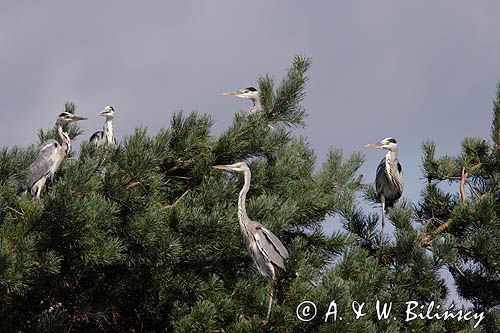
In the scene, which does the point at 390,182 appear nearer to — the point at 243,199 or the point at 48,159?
the point at 243,199

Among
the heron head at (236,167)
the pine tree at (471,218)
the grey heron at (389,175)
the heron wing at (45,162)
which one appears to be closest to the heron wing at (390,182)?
the grey heron at (389,175)

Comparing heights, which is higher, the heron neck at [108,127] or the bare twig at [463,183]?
the heron neck at [108,127]

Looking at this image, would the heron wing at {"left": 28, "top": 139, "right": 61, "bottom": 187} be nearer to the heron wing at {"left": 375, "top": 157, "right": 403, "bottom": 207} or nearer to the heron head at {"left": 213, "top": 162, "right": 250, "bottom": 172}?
the heron head at {"left": 213, "top": 162, "right": 250, "bottom": 172}

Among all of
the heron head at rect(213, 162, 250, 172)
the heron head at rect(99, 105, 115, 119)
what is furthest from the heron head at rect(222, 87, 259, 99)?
the heron head at rect(213, 162, 250, 172)

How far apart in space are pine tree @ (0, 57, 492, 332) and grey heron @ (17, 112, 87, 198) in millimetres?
143

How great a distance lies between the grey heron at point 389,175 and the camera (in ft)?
37.3

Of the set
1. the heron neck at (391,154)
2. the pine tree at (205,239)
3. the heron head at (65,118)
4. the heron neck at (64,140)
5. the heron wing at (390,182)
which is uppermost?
the heron neck at (391,154)

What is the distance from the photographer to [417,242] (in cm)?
781

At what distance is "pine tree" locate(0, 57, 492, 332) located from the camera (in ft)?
22.3

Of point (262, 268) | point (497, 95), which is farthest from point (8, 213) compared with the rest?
point (497, 95)

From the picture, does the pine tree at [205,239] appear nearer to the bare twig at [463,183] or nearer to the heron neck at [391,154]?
the bare twig at [463,183]

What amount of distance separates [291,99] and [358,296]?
293 centimetres

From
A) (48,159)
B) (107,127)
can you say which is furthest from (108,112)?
(48,159)

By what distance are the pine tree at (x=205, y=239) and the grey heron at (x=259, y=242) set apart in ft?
0.26
